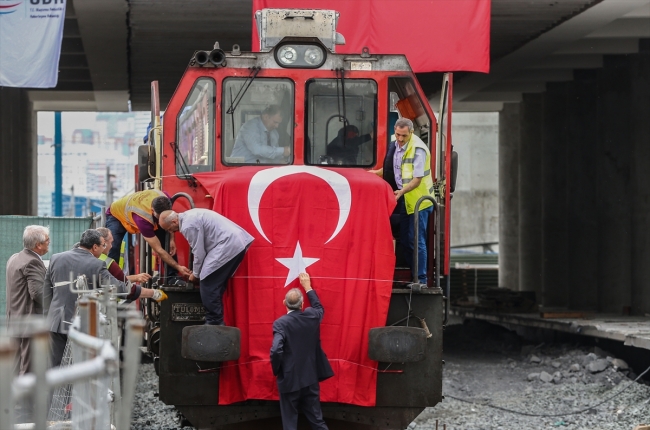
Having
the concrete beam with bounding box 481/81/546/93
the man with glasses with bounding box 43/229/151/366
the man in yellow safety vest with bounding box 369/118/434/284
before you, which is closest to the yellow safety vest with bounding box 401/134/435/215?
the man in yellow safety vest with bounding box 369/118/434/284

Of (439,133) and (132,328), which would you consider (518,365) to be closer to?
(439,133)

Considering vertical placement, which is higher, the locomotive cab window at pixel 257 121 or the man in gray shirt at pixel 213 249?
the locomotive cab window at pixel 257 121

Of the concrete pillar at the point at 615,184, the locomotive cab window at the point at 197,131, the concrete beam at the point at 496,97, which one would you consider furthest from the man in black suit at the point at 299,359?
the concrete beam at the point at 496,97

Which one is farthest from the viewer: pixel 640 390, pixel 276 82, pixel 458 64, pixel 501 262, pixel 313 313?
pixel 501 262

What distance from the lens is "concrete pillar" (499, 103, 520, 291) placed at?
31.9 metres

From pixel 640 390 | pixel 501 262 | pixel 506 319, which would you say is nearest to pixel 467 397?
pixel 640 390

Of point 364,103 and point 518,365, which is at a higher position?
point 364,103

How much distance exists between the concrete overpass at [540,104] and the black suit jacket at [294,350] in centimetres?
1059

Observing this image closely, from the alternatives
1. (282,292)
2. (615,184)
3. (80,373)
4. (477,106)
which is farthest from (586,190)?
(80,373)

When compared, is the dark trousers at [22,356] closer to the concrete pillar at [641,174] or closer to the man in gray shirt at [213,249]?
the man in gray shirt at [213,249]

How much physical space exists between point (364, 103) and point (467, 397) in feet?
22.1

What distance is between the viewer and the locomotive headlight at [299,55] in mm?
8773

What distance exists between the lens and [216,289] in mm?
7551

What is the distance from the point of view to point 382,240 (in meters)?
7.86
